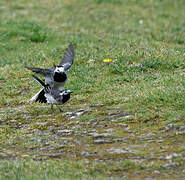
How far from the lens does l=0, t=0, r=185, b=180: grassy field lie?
757 centimetres

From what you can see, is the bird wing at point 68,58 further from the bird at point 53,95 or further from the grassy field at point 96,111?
the bird at point 53,95

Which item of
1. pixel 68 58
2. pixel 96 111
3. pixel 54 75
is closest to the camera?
pixel 96 111

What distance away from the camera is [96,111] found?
10.3 m

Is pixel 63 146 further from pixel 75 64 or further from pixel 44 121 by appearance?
pixel 75 64

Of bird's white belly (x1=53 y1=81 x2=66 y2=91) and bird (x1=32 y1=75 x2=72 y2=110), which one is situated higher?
bird's white belly (x1=53 y1=81 x2=66 y2=91)

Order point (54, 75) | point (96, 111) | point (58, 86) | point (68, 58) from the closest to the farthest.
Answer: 1. point (96, 111)
2. point (54, 75)
3. point (58, 86)
4. point (68, 58)

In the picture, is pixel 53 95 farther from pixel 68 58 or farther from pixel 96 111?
pixel 68 58

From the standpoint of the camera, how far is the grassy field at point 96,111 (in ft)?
24.8

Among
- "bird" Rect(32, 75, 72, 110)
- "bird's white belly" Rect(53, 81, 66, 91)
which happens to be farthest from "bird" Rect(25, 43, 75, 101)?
"bird" Rect(32, 75, 72, 110)

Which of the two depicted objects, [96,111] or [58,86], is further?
[58,86]

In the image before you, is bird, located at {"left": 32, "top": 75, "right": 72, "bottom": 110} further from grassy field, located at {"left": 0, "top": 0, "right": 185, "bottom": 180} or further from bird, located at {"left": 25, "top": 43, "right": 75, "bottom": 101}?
grassy field, located at {"left": 0, "top": 0, "right": 185, "bottom": 180}

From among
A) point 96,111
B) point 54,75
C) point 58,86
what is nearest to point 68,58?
point 58,86

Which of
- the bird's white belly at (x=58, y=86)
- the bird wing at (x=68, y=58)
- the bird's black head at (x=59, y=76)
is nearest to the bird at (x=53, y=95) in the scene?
the bird's white belly at (x=58, y=86)

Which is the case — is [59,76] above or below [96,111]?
above
